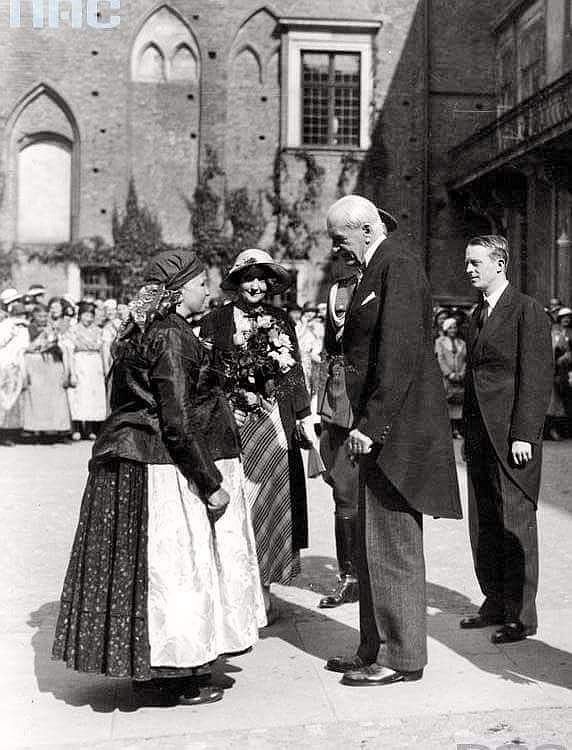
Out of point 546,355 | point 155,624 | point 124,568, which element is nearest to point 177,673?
point 155,624

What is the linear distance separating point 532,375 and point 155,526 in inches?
83.7

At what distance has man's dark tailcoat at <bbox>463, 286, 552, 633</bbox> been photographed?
16.3 feet

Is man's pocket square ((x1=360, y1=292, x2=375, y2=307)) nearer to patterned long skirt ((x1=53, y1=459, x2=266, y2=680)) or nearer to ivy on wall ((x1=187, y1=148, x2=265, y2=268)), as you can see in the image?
patterned long skirt ((x1=53, y1=459, x2=266, y2=680))

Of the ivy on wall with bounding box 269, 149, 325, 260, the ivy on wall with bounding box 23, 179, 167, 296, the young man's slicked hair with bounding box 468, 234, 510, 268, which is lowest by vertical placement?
the young man's slicked hair with bounding box 468, 234, 510, 268

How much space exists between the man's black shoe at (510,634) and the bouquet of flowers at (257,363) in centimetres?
164

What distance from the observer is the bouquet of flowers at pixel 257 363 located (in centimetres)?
483

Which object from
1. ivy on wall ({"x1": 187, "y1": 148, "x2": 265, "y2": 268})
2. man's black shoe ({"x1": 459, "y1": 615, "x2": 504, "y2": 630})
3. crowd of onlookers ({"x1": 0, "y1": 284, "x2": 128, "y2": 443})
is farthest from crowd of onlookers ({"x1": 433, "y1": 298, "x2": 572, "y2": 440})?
ivy on wall ({"x1": 187, "y1": 148, "x2": 265, "y2": 268})

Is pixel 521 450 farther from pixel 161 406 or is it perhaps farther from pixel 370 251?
pixel 161 406

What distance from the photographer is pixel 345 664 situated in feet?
14.6

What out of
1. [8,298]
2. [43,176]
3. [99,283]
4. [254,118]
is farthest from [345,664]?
[43,176]

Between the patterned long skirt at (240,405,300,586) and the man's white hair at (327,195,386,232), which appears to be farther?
the patterned long skirt at (240,405,300,586)

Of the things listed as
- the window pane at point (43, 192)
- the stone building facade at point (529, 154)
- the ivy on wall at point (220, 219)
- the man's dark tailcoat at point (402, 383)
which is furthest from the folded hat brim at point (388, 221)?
the window pane at point (43, 192)

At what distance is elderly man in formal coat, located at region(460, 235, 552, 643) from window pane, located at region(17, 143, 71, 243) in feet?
68.7

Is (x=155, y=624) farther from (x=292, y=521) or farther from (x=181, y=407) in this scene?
(x=292, y=521)
